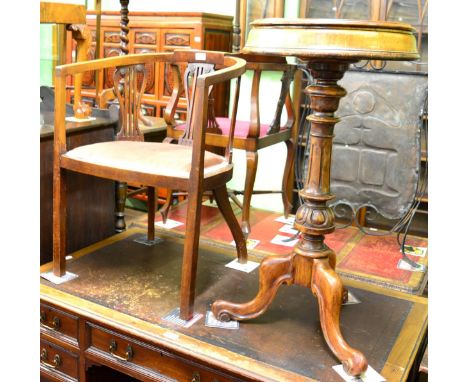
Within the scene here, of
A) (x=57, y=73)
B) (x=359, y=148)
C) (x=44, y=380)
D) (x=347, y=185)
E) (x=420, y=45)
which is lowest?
(x=44, y=380)

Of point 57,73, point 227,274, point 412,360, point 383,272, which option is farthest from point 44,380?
point 383,272

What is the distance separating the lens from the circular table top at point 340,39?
1335mm

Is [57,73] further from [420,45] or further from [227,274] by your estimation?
[420,45]

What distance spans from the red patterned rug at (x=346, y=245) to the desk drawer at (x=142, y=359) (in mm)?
757

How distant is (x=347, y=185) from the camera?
2707 mm

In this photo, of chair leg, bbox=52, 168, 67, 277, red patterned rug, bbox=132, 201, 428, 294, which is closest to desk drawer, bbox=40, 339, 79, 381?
chair leg, bbox=52, 168, 67, 277

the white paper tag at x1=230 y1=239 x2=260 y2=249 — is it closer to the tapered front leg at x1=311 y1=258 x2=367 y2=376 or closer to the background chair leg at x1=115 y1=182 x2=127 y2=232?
the background chair leg at x1=115 y1=182 x2=127 y2=232

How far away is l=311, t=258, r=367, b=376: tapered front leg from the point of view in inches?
58.9

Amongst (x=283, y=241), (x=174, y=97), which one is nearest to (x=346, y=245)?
(x=283, y=241)

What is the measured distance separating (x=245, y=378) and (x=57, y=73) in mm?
1155

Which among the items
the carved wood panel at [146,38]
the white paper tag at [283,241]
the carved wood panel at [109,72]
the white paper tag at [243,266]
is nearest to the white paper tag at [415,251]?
the white paper tag at [283,241]

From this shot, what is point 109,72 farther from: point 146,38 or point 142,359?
point 142,359

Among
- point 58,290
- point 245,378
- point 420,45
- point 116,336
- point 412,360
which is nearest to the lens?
point 245,378

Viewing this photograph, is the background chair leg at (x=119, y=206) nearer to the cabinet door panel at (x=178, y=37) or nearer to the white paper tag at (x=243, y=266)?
the white paper tag at (x=243, y=266)
